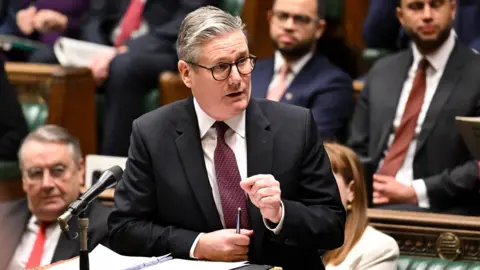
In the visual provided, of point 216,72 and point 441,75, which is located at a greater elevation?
point 216,72

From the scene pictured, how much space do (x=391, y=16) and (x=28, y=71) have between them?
51.5 inches

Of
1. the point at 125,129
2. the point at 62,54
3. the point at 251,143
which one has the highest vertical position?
the point at 251,143

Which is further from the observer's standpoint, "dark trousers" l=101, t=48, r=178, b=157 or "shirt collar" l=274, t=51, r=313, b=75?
"dark trousers" l=101, t=48, r=178, b=157

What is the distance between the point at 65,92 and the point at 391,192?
51.7 inches

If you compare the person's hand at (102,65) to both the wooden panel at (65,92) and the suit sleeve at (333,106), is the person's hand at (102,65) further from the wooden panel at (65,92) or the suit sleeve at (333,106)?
the suit sleeve at (333,106)

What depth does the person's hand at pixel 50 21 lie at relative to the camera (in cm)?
389

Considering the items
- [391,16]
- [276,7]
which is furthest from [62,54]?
[391,16]

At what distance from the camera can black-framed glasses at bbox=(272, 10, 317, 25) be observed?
3102mm

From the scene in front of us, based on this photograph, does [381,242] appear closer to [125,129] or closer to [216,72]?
[216,72]

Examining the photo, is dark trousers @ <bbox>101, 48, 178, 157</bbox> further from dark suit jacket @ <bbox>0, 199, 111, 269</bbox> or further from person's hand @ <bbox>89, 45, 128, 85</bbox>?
dark suit jacket @ <bbox>0, 199, 111, 269</bbox>

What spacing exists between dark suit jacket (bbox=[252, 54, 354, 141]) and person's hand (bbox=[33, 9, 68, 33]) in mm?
1073

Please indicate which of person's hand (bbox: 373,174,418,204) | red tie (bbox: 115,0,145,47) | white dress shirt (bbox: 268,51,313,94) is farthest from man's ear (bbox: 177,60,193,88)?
red tie (bbox: 115,0,145,47)

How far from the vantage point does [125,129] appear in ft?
11.7

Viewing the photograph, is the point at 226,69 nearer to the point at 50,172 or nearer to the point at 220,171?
the point at 220,171
